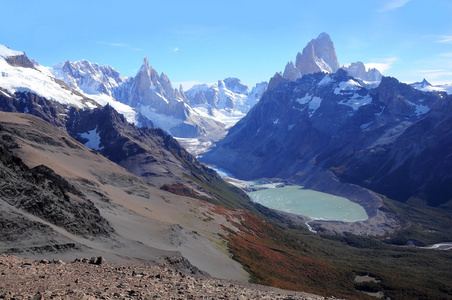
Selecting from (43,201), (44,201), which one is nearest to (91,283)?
(43,201)

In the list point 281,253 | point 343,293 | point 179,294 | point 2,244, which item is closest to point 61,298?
point 179,294

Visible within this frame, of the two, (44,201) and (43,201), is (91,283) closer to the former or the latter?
(43,201)

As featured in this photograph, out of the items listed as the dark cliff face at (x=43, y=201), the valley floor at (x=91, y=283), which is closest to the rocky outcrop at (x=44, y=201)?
the dark cliff face at (x=43, y=201)

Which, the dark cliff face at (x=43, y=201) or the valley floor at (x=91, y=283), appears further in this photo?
the dark cliff face at (x=43, y=201)

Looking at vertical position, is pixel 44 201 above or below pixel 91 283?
above

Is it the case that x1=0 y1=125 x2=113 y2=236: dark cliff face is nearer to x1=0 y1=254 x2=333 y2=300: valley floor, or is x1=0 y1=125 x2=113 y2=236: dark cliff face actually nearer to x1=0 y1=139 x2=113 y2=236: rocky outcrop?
x1=0 y1=139 x2=113 y2=236: rocky outcrop

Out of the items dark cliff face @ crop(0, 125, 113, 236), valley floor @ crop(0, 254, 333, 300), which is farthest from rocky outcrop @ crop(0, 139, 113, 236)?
valley floor @ crop(0, 254, 333, 300)

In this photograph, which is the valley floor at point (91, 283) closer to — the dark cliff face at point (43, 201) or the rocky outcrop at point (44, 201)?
the dark cliff face at point (43, 201)

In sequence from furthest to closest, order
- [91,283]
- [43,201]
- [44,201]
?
[44,201] → [43,201] → [91,283]
